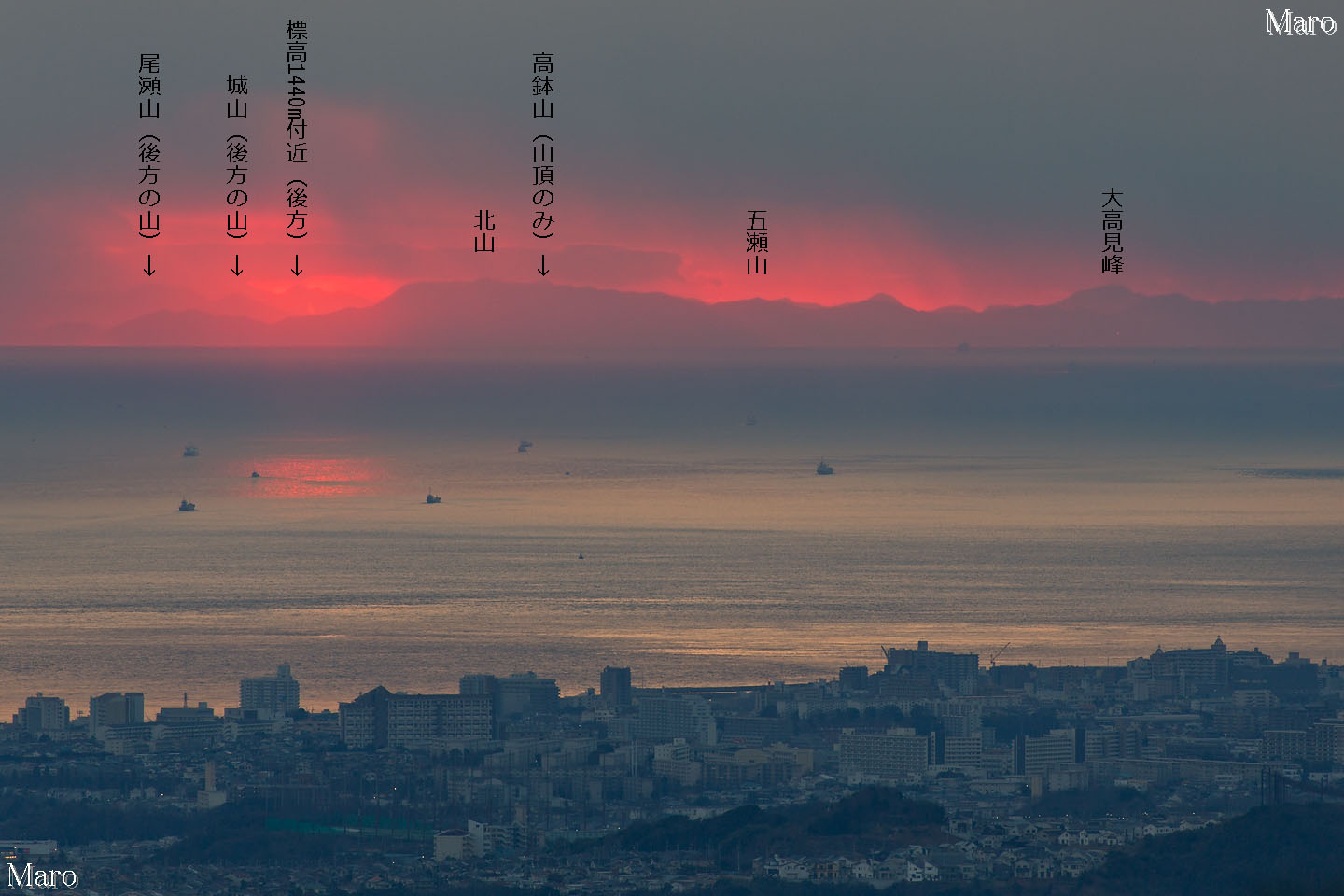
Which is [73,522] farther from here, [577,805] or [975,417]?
[975,417]

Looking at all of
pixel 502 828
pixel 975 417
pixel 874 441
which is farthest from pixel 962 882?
pixel 975 417

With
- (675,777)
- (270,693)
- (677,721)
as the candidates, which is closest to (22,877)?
(675,777)

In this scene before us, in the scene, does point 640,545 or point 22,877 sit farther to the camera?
point 640,545

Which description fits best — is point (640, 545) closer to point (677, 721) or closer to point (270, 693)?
point (270, 693)

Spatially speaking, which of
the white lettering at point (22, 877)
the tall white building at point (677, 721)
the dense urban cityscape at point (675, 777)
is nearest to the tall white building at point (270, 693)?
the dense urban cityscape at point (675, 777)

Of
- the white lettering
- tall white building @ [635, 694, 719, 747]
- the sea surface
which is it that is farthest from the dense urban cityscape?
the sea surface

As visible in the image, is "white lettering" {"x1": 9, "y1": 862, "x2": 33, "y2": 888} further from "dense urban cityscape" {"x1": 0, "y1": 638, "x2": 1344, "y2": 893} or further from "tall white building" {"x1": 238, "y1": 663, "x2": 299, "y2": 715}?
"tall white building" {"x1": 238, "y1": 663, "x2": 299, "y2": 715}
